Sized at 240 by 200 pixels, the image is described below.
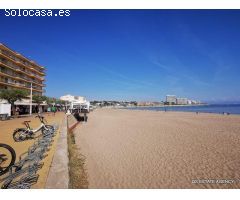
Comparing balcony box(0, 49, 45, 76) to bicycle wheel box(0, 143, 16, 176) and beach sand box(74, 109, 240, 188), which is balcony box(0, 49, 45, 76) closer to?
beach sand box(74, 109, 240, 188)

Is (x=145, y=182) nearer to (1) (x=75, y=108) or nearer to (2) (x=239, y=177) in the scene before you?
(2) (x=239, y=177)

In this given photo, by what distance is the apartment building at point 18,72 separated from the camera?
46631 mm

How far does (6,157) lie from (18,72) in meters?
55.3

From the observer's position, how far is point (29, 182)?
438 cm

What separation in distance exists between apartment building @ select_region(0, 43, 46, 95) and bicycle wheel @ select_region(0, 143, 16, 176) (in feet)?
132

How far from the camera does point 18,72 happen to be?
54.8 meters

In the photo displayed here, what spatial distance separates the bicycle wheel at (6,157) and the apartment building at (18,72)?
40.3 meters

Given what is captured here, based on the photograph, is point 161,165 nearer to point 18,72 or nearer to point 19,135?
point 19,135

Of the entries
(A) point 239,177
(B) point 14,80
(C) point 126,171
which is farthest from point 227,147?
(B) point 14,80

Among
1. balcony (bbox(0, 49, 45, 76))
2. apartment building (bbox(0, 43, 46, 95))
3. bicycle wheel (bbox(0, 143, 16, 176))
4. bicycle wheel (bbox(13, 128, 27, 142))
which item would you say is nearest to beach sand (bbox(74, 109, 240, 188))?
bicycle wheel (bbox(0, 143, 16, 176))

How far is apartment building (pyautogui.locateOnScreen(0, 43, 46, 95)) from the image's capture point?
4663 cm

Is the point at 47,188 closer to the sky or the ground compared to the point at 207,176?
closer to the sky

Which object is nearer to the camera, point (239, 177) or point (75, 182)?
point (75, 182)
